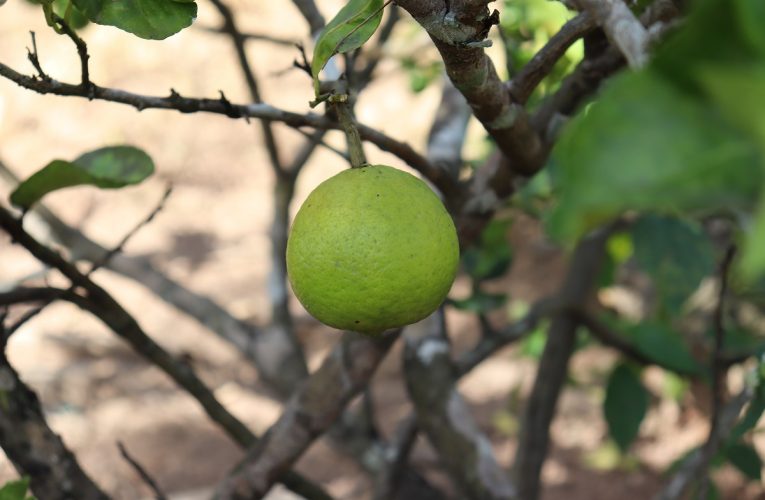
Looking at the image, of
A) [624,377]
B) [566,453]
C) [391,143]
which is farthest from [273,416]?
[391,143]

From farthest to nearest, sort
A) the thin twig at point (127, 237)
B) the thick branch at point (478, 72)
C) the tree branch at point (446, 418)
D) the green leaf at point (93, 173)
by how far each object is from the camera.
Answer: the tree branch at point (446, 418), the thin twig at point (127, 237), the green leaf at point (93, 173), the thick branch at point (478, 72)

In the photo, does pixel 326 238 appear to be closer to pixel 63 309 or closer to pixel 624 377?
pixel 624 377

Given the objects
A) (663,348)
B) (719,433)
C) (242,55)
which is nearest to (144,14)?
(719,433)

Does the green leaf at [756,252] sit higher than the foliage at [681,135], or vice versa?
the foliage at [681,135]

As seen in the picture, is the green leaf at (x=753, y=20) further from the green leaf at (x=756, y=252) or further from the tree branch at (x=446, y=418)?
the tree branch at (x=446, y=418)

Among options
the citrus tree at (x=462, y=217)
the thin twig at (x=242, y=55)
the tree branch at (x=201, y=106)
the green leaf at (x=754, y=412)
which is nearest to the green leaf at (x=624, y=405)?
the citrus tree at (x=462, y=217)

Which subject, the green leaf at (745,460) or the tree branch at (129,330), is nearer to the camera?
the tree branch at (129,330)

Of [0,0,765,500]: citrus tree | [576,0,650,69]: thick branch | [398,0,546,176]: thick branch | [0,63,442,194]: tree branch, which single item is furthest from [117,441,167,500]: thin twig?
[576,0,650,69]: thick branch

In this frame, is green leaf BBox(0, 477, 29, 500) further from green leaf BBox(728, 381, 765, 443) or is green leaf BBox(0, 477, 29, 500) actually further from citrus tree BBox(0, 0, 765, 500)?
green leaf BBox(728, 381, 765, 443)
